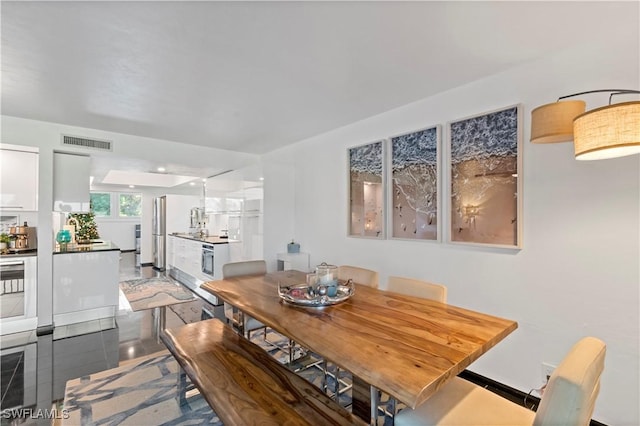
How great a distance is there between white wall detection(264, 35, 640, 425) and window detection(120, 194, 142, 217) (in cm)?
1025

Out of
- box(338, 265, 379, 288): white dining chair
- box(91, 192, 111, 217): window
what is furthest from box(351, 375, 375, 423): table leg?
box(91, 192, 111, 217): window

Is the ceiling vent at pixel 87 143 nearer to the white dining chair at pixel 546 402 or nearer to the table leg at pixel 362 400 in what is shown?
the table leg at pixel 362 400

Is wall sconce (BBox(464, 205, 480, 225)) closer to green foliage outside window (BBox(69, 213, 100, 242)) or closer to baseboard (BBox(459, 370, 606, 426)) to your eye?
baseboard (BBox(459, 370, 606, 426))

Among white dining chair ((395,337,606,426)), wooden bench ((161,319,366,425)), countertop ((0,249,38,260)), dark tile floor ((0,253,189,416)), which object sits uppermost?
countertop ((0,249,38,260))

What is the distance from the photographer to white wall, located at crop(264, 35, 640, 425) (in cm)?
177

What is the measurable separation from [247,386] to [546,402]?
124cm

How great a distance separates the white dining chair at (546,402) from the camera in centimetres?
92

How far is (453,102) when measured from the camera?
256 cm

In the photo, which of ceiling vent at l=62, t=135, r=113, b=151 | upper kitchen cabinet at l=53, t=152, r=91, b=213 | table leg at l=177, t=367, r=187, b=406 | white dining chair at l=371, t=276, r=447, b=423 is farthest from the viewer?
upper kitchen cabinet at l=53, t=152, r=91, b=213

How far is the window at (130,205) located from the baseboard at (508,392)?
10489 millimetres

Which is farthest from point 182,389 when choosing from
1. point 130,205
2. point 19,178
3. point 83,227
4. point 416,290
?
point 130,205

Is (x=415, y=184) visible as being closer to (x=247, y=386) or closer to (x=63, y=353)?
(x=247, y=386)

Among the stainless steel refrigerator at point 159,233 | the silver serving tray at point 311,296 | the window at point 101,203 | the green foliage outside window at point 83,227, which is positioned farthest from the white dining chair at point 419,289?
the window at point 101,203

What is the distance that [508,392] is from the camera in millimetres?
2252
